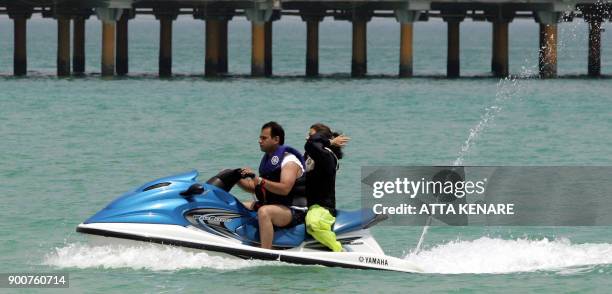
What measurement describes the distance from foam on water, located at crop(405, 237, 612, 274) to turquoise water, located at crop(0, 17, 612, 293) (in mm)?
27

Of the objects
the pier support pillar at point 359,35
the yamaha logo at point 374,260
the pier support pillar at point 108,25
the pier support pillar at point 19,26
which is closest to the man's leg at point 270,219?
the yamaha logo at point 374,260

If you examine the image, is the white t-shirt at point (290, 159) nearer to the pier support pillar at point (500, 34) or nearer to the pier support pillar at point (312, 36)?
the pier support pillar at point (500, 34)

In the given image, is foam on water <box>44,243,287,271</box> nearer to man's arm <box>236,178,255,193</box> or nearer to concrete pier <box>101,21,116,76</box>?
man's arm <box>236,178,255,193</box>

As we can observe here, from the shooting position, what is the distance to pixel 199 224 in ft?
49.6

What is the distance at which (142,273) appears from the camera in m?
15.7

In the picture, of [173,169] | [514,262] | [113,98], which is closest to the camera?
[514,262]

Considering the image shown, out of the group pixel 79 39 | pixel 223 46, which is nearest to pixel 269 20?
pixel 223 46

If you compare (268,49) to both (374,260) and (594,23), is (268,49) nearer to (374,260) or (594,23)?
(594,23)

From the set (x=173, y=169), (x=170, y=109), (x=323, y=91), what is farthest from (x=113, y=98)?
(x=173, y=169)

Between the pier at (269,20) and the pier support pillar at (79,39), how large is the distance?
0.03ft

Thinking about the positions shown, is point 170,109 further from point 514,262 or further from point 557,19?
point 514,262

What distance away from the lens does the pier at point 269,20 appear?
52781 millimetres

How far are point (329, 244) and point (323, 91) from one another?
1494 inches

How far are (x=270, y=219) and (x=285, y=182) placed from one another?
373 mm
